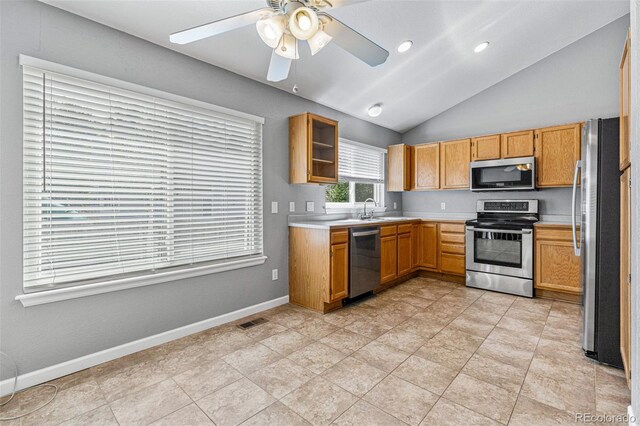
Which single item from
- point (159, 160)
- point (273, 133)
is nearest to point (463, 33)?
point (273, 133)

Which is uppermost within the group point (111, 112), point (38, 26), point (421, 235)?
point (38, 26)

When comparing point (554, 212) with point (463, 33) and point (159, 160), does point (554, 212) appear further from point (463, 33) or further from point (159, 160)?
point (159, 160)

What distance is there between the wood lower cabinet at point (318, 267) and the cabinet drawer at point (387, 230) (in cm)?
76

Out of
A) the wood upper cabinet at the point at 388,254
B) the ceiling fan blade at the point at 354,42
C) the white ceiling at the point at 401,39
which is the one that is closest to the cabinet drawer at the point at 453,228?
the wood upper cabinet at the point at 388,254

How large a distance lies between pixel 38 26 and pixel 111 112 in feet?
2.08

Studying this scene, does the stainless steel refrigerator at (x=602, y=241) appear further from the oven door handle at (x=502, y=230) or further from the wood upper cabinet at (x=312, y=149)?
the wood upper cabinet at (x=312, y=149)

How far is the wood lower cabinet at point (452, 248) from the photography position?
4.57 m

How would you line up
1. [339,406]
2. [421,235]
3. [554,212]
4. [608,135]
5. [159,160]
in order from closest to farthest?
[339,406] → [608,135] → [159,160] → [554,212] → [421,235]

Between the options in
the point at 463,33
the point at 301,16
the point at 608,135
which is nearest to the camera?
the point at 301,16

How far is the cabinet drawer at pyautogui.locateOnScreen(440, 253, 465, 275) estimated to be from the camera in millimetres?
4559

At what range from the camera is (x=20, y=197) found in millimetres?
2035

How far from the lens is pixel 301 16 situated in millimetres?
1548

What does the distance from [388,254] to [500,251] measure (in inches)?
58.5

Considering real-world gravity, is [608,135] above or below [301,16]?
below
